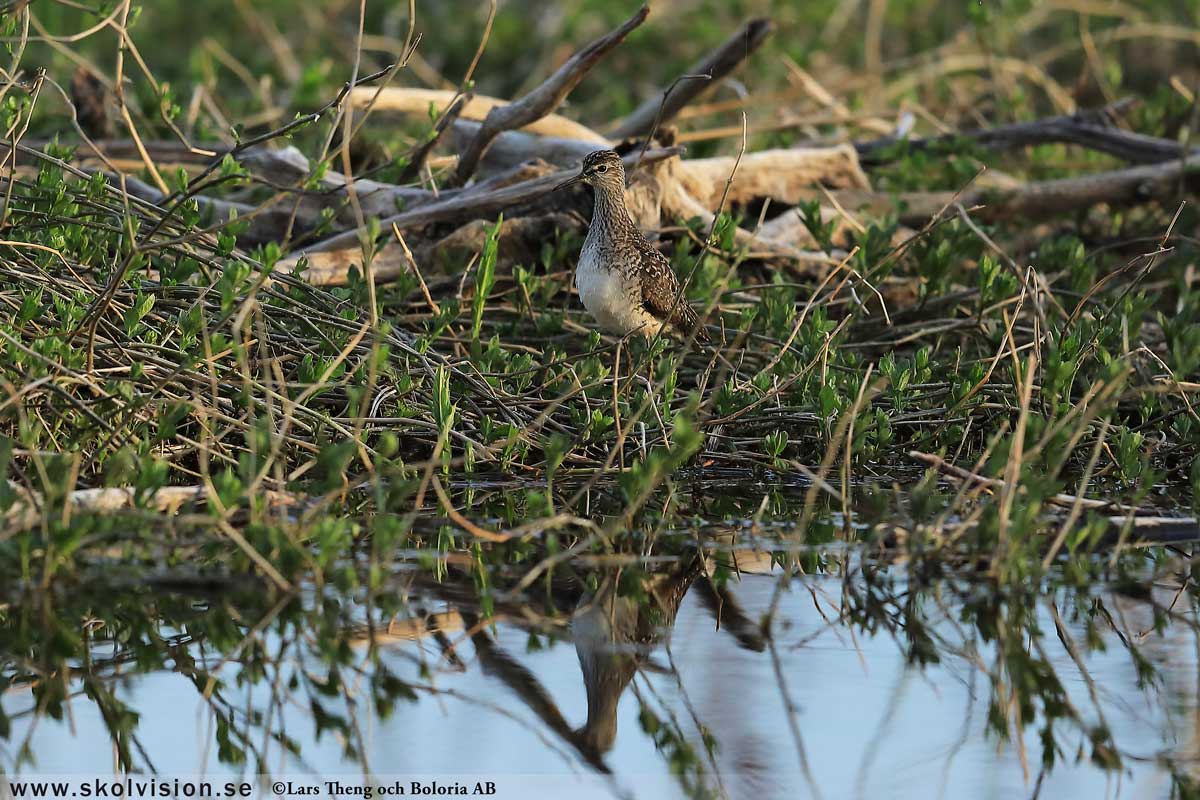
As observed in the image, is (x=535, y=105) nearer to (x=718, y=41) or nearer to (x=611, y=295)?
(x=611, y=295)

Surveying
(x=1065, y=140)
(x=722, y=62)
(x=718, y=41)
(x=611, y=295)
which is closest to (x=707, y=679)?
(x=611, y=295)

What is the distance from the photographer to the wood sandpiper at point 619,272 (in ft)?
20.6

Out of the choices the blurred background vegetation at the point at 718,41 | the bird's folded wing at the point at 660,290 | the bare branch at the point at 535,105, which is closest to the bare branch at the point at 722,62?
the bare branch at the point at 535,105

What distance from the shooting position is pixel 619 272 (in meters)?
6.29

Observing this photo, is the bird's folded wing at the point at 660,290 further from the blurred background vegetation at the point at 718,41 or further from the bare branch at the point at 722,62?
the blurred background vegetation at the point at 718,41

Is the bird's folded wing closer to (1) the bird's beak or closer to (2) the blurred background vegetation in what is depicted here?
(1) the bird's beak

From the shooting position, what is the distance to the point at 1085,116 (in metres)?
9.04

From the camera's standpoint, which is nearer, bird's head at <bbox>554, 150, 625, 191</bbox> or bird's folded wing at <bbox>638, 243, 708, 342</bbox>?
bird's folded wing at <bbox>638, 243, 708, 342</bbox>

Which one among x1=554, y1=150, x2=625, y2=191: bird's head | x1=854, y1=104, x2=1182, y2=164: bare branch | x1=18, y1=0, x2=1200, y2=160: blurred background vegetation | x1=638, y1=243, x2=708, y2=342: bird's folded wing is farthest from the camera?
x1=18, y1=0, x2=1200, y2=160: blurred background vegetation

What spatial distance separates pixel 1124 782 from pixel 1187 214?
616 cm

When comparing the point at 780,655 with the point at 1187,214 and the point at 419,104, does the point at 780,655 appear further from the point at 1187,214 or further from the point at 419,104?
the point at 1187,214

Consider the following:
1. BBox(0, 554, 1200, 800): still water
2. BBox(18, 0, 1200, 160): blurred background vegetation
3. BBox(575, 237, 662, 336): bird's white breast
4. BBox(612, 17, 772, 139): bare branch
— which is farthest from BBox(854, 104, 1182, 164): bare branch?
BBox(0, 554, 1200, 800): still water

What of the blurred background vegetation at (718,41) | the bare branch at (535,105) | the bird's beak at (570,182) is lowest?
the bird's beak at (570,182)

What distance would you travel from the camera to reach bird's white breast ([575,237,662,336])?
6.25 metres
